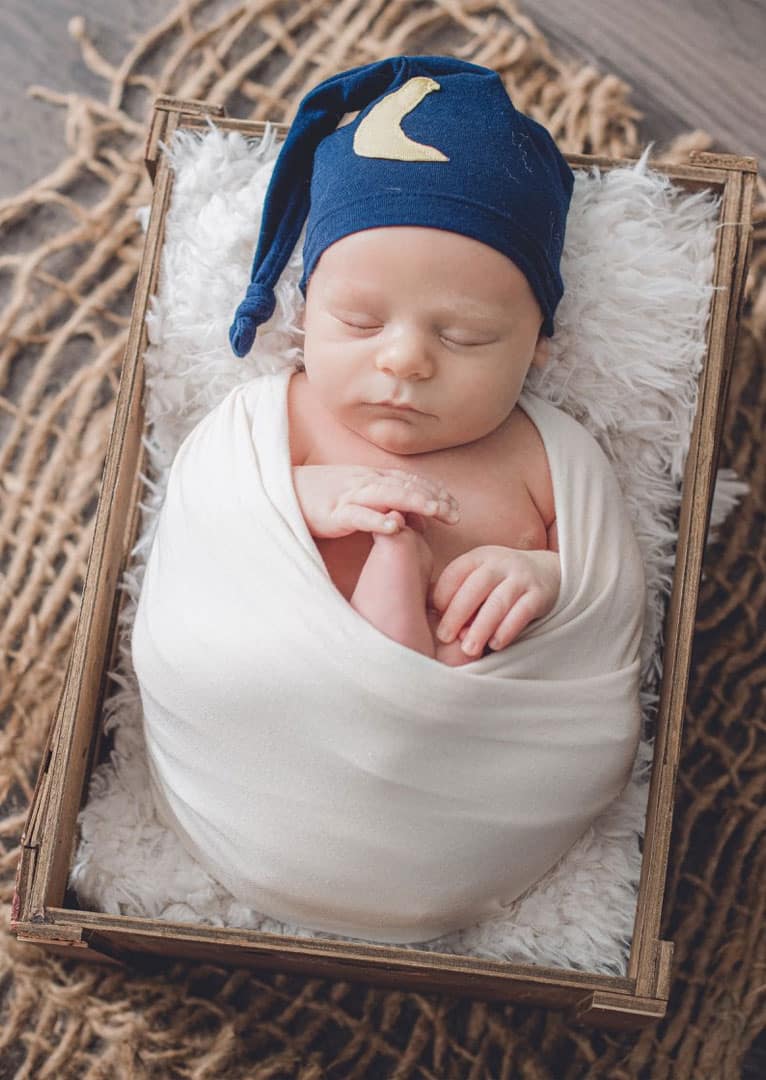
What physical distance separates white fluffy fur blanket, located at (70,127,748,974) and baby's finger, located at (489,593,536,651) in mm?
306

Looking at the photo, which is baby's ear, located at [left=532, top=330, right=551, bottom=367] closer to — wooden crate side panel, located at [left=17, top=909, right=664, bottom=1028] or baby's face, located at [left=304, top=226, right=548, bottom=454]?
baby's face, located at [left=304, top=226, right=548, bottom=454]

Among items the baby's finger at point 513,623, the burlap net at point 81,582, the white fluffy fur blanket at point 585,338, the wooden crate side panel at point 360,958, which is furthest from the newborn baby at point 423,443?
the burlap net at point 81,582

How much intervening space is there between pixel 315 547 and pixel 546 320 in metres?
0.41

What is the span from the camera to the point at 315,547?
4.20 ft

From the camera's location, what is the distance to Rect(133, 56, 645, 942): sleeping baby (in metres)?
1.25

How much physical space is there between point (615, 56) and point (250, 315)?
884mm

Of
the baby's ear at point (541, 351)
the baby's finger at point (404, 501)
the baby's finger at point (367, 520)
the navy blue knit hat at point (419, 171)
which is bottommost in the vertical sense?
the baby's finger at point (367, 520)

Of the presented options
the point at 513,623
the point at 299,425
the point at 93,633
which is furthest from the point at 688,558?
the point at 93,633

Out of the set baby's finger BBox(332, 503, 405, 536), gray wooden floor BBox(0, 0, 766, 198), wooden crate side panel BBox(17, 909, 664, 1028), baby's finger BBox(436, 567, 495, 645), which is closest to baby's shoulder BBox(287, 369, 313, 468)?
baby's finger BBox(332, 503, 405, 536)

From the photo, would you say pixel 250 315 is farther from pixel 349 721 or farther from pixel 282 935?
pixel 282 935

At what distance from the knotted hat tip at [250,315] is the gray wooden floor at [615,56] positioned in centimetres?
67

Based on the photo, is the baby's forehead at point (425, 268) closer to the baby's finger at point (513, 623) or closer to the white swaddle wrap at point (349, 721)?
the white swaddle wrap at point (349, 721)

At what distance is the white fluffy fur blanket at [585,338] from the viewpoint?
4.93ft

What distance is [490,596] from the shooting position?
1267 mm
